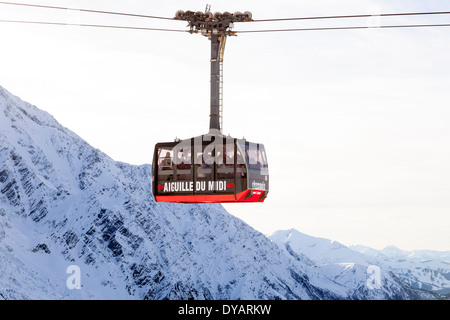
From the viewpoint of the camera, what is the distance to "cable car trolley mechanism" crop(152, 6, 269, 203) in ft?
141

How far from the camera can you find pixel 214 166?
44.1 meters

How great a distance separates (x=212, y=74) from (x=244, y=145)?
434 centimetres

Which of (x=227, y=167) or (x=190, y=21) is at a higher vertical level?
(x=190, y=21)

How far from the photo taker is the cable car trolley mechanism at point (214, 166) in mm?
43125

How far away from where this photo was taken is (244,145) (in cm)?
4369
